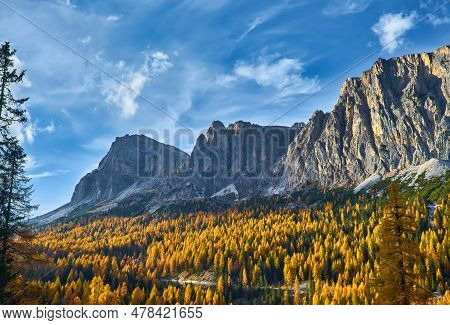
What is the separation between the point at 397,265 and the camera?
28.0 metres

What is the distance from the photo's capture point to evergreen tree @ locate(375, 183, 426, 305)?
27.8 metres

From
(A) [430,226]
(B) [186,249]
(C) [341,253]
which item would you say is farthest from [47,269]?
(A) [430,226]

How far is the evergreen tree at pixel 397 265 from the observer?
91.2ft

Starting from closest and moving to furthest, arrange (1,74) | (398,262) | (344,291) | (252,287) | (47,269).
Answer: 1. (398,262)
2. (1,74)
3. (344,291)
4. (252,287)
5. (47,269)

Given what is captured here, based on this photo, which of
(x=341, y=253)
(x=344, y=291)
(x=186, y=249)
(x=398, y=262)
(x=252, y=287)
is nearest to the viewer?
(x=398, y=262)

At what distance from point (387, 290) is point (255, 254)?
150 metres

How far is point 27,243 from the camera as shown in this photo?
106 ft

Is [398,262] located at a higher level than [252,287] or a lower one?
higher

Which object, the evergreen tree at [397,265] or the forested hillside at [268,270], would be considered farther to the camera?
the forested hillside at [268,270]

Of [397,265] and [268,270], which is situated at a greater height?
[397,265]

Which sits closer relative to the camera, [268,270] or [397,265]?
[397,265]

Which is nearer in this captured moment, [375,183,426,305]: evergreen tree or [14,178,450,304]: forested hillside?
[375,183,426,305]: evergreen tree
